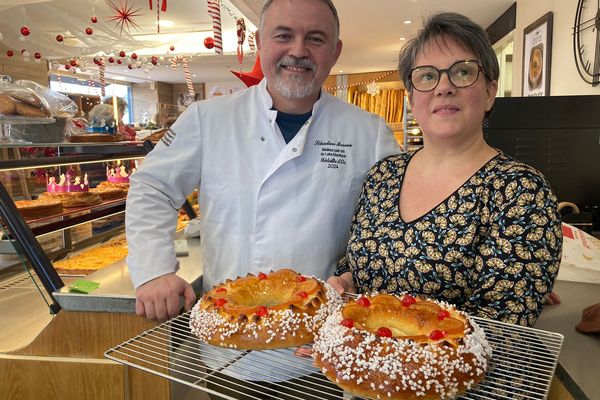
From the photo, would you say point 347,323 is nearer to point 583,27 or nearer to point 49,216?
point 49,216

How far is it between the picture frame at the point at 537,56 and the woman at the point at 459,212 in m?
4.72

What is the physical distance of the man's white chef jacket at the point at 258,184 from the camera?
6.14 feet

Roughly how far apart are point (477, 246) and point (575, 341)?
35 cm

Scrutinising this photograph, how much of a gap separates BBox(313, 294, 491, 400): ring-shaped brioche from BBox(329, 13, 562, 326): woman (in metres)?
0.24

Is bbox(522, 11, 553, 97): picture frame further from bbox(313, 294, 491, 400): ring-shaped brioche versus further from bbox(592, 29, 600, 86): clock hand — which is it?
bbox(313, 294, 491, 400): ring-shaped brioche

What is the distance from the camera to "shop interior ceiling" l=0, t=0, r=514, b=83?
5945 mm

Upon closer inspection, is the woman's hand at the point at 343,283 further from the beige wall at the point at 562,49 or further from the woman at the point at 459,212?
the beige wall at the point at 562,49

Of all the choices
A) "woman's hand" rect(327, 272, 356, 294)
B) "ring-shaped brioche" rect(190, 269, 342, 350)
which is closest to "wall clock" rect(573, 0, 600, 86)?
"woman's hand" rect(327, 272, 356, 294)

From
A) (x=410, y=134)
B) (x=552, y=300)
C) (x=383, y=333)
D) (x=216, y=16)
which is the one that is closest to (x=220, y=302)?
(x=383, y=333)

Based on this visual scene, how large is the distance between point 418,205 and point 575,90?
4.19m

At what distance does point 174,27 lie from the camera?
31.6ft

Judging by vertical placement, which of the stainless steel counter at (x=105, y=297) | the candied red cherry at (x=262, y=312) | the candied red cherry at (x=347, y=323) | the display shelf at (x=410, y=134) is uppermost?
the display shelf at (x=410, y=134)

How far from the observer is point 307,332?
126 cm

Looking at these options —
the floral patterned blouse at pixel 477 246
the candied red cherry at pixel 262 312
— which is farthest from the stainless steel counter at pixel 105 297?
the floral patterned blouse at pixel 477 246
